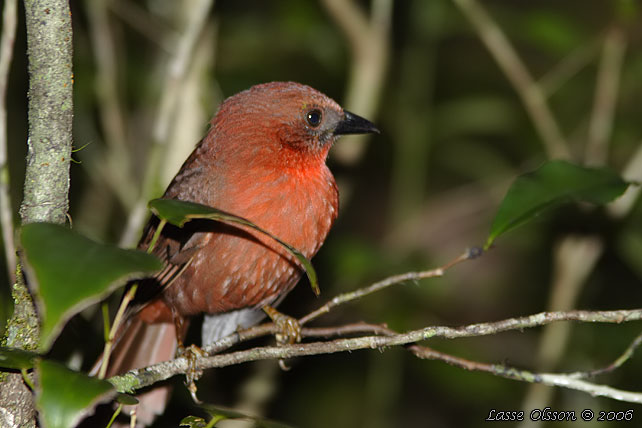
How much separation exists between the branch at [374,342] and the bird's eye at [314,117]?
1.33 m

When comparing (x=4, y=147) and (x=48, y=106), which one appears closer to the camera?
(x=48, y=106)

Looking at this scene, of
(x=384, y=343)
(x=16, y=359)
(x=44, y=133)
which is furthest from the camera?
(x=384, y=343)

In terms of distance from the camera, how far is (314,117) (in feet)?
10.6

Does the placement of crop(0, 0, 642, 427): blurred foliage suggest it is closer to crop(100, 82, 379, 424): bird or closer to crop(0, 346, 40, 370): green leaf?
crop(100, 82, 379, 424): bird

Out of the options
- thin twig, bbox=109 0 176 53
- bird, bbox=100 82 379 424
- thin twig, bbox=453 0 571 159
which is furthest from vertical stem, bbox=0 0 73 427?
thin twig, bbox=109 0 176 53

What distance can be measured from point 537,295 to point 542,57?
2.79m

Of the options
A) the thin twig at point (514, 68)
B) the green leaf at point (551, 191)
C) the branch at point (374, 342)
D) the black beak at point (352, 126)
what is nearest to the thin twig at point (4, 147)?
the branch at point (374, 342)

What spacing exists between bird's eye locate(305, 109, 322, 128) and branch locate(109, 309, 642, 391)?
1.33m

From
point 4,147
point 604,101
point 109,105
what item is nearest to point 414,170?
point 604,101

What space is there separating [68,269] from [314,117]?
1934 mm

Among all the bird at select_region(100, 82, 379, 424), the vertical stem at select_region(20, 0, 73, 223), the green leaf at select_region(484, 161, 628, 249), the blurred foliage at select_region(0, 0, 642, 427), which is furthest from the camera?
the blurred foliage at select_region(0, 0, 642, 427)

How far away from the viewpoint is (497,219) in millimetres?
2215

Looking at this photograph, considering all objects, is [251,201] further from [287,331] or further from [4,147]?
[4,147]

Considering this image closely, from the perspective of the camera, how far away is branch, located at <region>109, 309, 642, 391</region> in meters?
2.03
